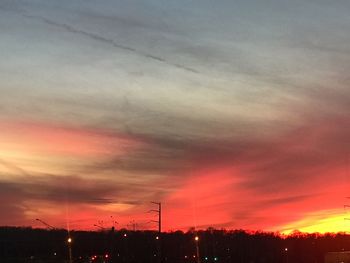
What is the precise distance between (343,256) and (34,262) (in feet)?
290

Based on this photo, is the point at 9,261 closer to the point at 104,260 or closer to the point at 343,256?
the point at 104,260

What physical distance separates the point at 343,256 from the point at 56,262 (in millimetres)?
81105

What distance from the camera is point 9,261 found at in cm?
17762

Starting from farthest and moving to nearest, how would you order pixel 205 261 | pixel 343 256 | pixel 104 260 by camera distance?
pixel 205 261 → pixel 104 260 → pixel 343 256

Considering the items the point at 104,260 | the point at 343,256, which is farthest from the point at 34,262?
the point at 343,256

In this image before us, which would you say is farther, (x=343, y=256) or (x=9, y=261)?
(x=9, y=261)

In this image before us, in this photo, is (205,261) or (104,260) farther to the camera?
(205,261)

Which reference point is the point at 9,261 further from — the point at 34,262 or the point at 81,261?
the point at 81,261

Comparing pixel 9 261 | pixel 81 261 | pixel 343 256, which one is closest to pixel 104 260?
pixel 81 261

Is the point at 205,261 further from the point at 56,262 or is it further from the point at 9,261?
the point at 9,261

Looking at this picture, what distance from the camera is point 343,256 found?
145m

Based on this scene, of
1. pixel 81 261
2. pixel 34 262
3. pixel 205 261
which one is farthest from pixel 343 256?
pixel 34 262

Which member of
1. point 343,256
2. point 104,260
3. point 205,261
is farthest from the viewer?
point 205,261

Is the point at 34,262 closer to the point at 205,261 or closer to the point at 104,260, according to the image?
the point at 104,260
